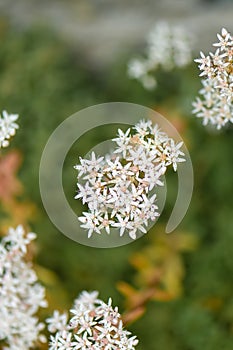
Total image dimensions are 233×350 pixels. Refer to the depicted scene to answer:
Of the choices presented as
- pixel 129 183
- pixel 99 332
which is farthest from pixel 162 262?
pixel 129 183

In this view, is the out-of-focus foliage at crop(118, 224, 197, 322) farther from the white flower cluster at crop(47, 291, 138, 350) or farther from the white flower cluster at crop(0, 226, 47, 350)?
the white flower cluster at crop(47, 291, 138, 350)

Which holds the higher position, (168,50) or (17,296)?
(168,50)

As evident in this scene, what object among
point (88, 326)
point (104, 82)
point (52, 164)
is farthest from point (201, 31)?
point (88, 326)

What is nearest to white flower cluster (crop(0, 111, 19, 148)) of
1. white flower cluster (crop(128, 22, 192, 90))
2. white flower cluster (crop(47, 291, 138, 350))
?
white flower cluster (crop(47, 291, 138, 350))

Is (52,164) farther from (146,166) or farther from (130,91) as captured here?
(146,166)

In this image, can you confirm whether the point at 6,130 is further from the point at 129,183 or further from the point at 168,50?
the point at 168,50

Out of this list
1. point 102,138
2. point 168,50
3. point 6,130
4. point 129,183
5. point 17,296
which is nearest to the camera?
point 129,183

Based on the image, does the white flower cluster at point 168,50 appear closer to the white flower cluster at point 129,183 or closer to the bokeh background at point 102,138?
the bokeh background at point 102,138

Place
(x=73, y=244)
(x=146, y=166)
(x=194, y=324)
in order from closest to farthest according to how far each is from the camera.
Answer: (x=146, y=166)
(x=194, y=324)
(x=73, y=244)

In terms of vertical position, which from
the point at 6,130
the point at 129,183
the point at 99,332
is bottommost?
the point at 99,332
